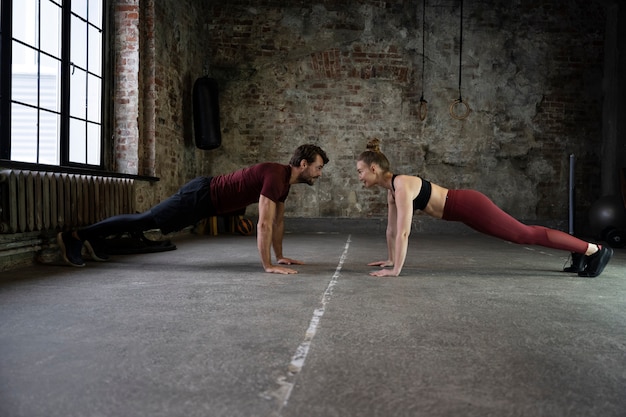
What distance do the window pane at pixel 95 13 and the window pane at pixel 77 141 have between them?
131 centimetres

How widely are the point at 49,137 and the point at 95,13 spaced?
2.01 m

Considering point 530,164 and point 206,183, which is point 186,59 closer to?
point 206,183

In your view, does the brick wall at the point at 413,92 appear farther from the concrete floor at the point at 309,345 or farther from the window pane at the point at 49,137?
the concrete floor at the point at 309,345

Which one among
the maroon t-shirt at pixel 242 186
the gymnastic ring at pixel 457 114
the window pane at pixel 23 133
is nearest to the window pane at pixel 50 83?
the window pane at pixel 23 133

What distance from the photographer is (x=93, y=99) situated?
Result: 6.48 metres

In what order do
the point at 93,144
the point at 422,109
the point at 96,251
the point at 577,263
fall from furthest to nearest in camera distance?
the point at 422,109 → the point at 93,144 → the point at 96,251 → the point at 577,263

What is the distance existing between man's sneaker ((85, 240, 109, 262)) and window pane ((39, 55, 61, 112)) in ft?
4.88

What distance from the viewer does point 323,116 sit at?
9.84m

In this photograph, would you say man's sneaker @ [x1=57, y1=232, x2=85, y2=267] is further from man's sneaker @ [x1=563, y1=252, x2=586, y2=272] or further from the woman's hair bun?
man's sneaker @ [x1=563, y1=252, x2=586, y2=272]

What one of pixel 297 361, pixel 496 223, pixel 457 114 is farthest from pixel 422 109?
pixel 297 361

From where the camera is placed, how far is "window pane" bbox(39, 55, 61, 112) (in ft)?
17.2

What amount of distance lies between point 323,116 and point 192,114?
2390mm

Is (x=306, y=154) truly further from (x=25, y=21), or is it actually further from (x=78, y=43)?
(x=78, y=43)

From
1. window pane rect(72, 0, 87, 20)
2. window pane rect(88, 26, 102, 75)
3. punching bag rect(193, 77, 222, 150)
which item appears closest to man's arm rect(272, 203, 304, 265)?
window pane rect(88, 26, 102, 75)
